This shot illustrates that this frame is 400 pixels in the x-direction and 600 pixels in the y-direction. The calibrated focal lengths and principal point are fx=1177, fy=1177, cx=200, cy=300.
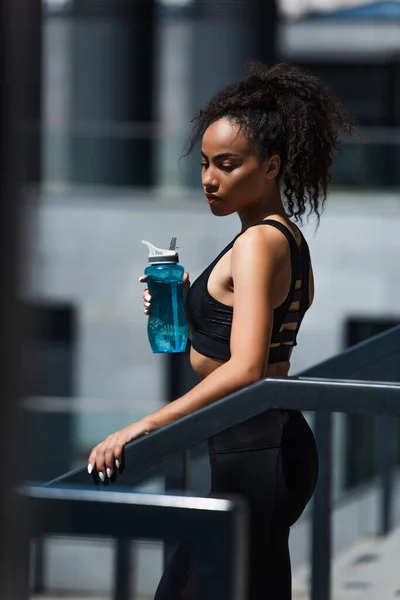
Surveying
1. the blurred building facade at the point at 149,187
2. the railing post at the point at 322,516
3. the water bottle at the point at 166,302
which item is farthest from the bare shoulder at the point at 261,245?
the blurred building facade at the point at 149,187

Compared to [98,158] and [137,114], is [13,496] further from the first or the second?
[137,114]

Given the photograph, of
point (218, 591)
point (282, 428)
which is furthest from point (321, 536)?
point (218, 591)

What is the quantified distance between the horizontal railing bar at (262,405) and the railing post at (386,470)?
3835mm

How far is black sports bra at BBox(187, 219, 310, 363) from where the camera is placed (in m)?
2.59

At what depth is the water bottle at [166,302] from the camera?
2713 millimetres

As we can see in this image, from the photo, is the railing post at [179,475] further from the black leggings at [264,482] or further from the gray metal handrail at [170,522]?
the gray metal handrail at [170,522]

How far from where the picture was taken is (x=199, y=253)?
11.8 meters

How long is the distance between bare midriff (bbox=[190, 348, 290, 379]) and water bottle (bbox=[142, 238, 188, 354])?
0.07 m

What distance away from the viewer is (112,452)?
2.51m

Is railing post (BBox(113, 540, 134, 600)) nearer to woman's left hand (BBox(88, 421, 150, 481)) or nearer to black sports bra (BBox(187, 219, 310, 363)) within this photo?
woman's left hand (BBox(88, 421, 150, 481))

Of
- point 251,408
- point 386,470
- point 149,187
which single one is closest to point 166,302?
point 251,408

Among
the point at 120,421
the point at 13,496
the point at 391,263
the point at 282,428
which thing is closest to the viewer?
the point at 13,496

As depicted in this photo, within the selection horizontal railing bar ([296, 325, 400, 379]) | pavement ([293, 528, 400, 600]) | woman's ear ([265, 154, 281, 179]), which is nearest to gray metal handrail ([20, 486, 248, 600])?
woman's ear ([265, 154, 281, 179])

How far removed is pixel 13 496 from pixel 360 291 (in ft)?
34.8
